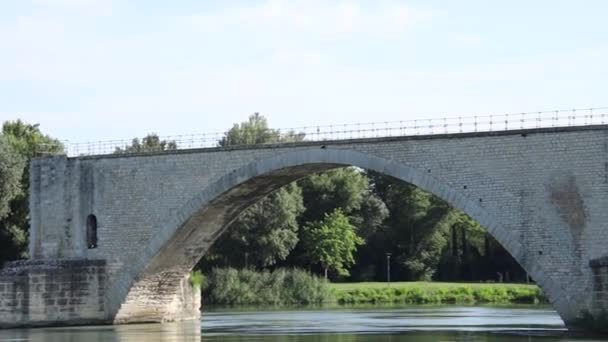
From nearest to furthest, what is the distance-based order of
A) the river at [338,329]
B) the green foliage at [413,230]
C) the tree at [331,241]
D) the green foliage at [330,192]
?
the river at [338,329] < the tree at [331,241] < the green foliage at [330,192] < the green foliage at [413,230]

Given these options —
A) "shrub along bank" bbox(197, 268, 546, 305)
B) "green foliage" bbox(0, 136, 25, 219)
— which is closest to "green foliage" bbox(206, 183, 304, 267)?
"shrub along bank" bbox(197, 268, 546, 305)

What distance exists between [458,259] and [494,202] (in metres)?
48.2

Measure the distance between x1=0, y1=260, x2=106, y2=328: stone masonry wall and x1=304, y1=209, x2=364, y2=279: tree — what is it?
30076 mm

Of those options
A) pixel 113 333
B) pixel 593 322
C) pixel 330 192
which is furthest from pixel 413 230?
pixel 593 322

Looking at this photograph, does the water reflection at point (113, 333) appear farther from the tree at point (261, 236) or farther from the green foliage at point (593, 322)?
the tree at point (261, 236)

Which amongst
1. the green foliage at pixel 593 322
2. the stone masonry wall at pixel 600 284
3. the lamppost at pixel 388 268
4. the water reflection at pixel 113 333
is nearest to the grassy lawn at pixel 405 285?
the lamppost at pixel 388 268

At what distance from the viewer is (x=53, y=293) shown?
47.2 metres

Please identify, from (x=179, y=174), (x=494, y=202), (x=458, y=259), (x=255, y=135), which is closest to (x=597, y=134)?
(x=494, y=202)

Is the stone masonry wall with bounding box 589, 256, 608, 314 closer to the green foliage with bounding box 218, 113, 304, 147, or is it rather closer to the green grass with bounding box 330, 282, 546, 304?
the green grass with bounding box 330, 282, 546, 304

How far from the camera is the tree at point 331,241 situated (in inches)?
3049

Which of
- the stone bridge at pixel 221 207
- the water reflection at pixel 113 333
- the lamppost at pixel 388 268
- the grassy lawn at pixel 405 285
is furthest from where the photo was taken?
the lamppost at pixel 388 268

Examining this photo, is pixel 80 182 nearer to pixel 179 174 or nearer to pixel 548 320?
pixel 179 174

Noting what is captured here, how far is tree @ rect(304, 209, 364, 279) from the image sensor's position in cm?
7744

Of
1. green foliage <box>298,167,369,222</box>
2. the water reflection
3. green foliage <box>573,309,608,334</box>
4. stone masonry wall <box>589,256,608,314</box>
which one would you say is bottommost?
the water reflection
